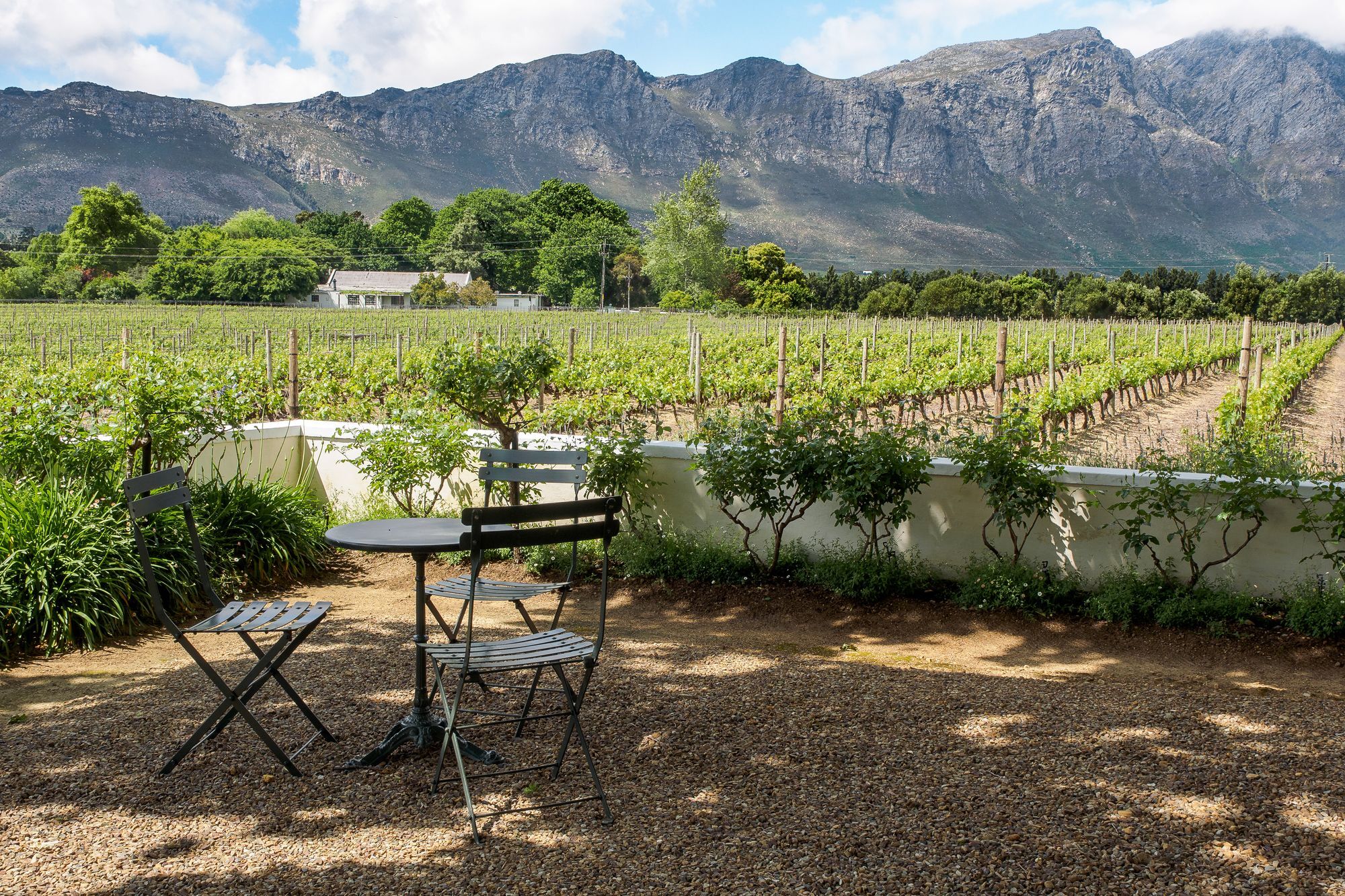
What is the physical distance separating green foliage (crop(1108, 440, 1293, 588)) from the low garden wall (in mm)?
36

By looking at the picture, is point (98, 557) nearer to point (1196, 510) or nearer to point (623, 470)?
point (623, 470)

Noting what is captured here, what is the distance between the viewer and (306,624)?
314cm

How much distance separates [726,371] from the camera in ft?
60.3

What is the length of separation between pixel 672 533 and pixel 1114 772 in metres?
3.55

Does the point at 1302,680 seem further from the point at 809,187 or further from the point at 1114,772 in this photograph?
the point at 809,187

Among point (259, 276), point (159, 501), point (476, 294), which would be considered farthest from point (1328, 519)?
point (259, 276)

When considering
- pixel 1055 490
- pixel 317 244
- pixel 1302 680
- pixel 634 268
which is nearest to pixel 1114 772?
pixel 1302 680

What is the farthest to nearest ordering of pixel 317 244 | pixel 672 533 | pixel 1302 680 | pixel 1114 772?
pixel 317 244, pixel 672 533, pixel 1302 680, pixel 1114 772

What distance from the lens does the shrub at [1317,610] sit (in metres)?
4.70

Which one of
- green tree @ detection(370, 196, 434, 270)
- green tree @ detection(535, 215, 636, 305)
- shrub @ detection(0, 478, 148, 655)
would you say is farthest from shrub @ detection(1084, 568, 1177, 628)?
green tree @ detection(370, 196, 434, 270)

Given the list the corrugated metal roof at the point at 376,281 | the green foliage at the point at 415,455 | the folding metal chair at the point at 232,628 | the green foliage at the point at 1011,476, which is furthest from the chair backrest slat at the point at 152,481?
the corrugated metal roof at the point at 376,281

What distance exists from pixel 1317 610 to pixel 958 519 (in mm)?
1696

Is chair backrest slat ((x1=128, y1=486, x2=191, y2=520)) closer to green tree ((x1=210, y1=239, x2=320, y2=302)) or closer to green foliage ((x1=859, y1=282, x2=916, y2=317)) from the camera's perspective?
green foliage ((x1=859, y1=282, x2=916, y2=317))

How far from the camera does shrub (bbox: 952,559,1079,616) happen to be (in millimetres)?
5254
